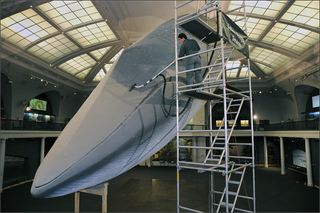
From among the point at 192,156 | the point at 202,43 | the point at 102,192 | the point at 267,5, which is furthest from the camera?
the point at 192,156

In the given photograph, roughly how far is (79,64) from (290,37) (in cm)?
2011

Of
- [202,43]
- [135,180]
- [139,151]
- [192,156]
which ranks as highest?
[202,43]

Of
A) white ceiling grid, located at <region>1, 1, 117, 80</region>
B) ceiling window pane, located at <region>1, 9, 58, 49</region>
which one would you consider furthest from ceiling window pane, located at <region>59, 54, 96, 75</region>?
ceiling window pane, located at <region>1, 9, 58, 49</region>

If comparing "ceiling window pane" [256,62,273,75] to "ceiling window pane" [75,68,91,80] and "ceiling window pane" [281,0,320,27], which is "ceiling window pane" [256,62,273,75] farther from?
"ceiling window pane" [75,68,91,80]

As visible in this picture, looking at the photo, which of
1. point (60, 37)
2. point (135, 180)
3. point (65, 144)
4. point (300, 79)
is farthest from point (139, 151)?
point (300, 79)

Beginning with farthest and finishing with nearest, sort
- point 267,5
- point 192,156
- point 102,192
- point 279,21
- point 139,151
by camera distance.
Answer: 1. point 192,156
2. point 279,21
3. point 267,5
4. point 102,192
5. point 139,151

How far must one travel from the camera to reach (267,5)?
823 inches

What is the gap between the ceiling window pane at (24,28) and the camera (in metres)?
14.7

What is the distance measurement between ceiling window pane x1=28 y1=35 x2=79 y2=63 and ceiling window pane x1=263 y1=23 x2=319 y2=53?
19.3m

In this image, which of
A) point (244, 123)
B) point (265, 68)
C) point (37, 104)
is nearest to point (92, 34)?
point (37, 104)

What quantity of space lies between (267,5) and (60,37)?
705 inches

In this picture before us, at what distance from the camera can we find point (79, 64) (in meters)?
19.2

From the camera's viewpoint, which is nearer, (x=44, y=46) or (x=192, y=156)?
(x=44, y=46)

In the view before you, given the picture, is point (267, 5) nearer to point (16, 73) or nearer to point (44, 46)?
point (44, 46)
